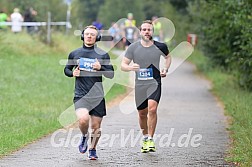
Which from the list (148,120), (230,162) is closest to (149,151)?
(148,120)

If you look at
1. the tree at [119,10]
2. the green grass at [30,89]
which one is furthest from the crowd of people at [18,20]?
the tree at [119,10]

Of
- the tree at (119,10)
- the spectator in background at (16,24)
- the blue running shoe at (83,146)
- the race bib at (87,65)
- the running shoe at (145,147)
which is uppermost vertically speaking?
the tree at (119,10)

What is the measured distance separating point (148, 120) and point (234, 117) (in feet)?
15.4

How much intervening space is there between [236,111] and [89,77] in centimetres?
683

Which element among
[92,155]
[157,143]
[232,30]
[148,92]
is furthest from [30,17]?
[92,155]

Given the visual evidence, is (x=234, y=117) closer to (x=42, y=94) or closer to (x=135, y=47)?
(x=135, y=47)

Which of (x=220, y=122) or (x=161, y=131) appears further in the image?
(x=220, y=122)

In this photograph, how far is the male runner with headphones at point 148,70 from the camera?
12125 mm

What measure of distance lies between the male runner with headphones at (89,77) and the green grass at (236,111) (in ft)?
6.76

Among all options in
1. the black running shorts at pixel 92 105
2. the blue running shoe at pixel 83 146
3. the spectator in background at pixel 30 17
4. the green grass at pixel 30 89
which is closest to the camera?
the black running shorts at pixel 92 105

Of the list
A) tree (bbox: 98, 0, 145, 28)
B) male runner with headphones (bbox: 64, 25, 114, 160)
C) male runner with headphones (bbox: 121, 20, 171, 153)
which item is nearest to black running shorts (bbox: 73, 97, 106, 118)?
male runner with headphones (bbox: 64, 25, 114, 160)

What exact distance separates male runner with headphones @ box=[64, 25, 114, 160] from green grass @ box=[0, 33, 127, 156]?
1.41 m

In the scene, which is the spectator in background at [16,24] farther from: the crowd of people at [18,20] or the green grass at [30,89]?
the green grass at [30,89]

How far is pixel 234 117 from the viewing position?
16.6 m
